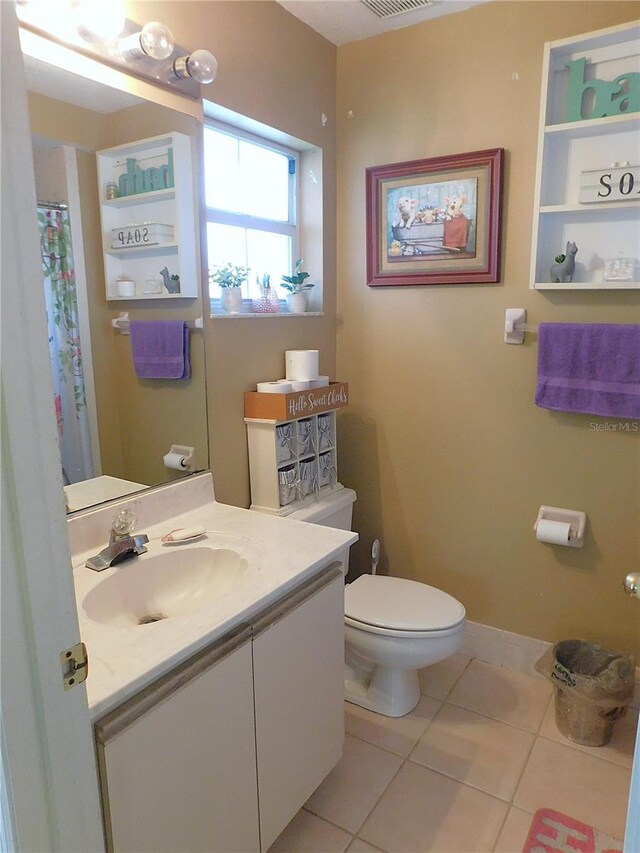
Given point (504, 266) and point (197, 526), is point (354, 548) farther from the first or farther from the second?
point (504, 266)

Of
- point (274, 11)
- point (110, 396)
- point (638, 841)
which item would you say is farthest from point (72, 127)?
point (638, 841)

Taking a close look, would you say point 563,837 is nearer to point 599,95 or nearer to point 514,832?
point 514,832

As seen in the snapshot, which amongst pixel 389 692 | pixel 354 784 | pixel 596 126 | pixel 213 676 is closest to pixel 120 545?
pixel 213 676

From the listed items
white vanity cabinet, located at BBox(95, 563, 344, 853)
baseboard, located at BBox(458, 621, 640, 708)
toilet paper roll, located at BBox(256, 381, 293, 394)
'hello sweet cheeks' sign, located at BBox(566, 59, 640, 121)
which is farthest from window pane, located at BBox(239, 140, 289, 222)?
baseboard, located at BBox(458, 621, 640, 708)

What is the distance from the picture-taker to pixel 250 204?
223 cm

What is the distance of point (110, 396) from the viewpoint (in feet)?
5.26

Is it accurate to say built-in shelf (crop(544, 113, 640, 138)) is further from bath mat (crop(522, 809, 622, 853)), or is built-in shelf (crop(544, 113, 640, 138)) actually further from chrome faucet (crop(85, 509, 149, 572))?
bath mat (crop(522, 809, 622, 853))

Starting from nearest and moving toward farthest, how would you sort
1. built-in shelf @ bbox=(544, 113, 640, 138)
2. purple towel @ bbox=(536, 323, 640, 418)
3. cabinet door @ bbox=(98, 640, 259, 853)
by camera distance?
cabinet door @ bbox=(98, 640, 259, 853) < built-in shelf @ bbox=(544, 113, 640, 138) < purple towel @ bbox=(536, 323, 640, 418)

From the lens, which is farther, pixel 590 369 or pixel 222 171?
pixel 222 171

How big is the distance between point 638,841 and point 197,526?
4.13 ft

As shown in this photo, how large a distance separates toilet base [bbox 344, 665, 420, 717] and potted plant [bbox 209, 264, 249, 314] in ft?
4.60

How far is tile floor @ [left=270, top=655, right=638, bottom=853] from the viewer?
1620 millimetres

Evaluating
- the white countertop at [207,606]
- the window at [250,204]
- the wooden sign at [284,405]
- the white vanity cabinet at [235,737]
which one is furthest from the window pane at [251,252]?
the white vanity cabinet at [235,737]

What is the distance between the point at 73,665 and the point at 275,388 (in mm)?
1392
